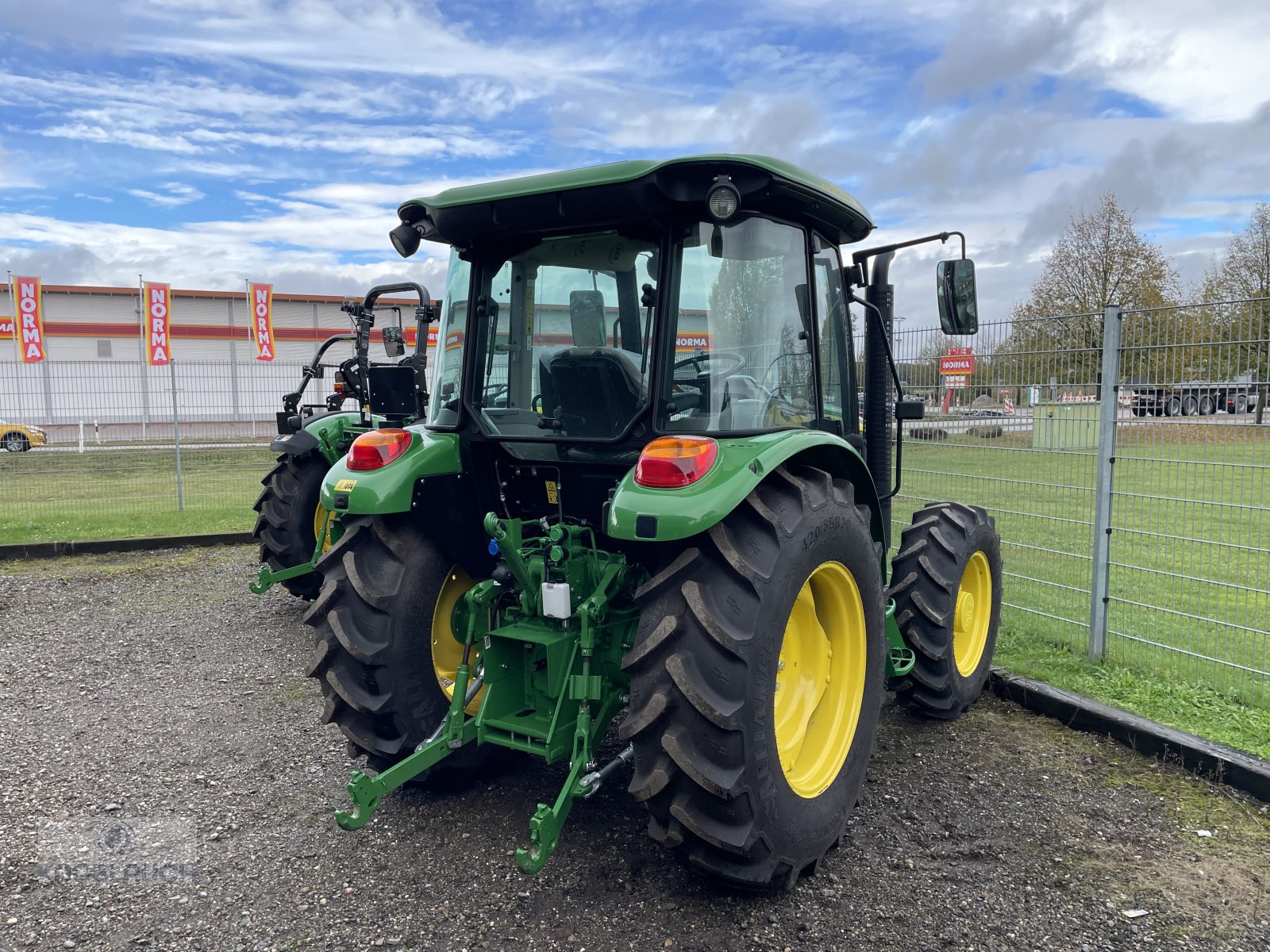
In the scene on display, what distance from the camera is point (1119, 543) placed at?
6633 millimetres

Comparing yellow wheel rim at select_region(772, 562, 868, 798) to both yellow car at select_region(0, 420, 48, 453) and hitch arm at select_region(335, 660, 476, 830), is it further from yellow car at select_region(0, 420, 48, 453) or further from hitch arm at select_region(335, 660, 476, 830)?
yellow car at select_region(0, 420, 48, 453)

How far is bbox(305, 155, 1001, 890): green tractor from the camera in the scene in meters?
2.68

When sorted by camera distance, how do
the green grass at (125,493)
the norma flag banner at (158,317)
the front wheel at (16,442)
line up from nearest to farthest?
the green grass at (125,493) → the front wheel at (16,442) → the norma flag banner at (158,317)

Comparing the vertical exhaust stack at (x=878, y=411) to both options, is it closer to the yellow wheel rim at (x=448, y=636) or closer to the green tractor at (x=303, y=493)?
the yellow wheel rim at (x=448, y=636)

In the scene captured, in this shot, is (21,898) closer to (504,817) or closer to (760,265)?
(504,817)

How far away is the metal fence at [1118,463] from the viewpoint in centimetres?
441

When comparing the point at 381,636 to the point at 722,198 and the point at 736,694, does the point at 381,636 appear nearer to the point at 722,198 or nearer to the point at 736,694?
the point at 736,694

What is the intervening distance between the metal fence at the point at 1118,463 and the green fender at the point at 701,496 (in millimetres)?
2617

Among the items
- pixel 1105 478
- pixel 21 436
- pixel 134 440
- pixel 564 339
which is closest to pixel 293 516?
pixel 564 339

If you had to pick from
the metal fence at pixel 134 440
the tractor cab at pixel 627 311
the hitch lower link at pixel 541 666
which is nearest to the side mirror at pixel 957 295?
the tractor cab at pixel 627 311

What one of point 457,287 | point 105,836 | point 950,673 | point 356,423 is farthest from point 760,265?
point 356,423

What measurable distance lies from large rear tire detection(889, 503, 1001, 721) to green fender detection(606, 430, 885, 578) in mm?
1525

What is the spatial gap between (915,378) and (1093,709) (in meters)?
2.64

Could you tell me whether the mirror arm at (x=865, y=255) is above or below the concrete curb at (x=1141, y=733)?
above
